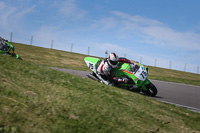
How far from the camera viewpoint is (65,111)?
11.3ft

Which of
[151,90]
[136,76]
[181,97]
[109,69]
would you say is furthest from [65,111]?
[181,97]

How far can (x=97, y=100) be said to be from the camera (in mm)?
4297

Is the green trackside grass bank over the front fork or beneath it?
beneath

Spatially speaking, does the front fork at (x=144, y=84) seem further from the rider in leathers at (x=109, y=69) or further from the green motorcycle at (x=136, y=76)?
the rider in leathers at (x=109, y=69)

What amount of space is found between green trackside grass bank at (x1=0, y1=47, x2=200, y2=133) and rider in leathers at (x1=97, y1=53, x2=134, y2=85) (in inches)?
121

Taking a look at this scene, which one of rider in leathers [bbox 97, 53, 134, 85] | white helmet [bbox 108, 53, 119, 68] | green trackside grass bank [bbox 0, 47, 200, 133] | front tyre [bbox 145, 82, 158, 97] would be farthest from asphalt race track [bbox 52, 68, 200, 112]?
green trackside grass bank [bbox 0, 47, 200, 133]

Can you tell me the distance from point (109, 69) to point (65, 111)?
4860mm

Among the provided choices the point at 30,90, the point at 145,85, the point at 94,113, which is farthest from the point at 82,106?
the point at 145,85

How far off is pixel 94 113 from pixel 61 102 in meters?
0.66

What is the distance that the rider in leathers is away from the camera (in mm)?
7832

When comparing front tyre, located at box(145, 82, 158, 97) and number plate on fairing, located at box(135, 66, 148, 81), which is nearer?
number plate on fairing, located at box(135, 66, 148, 81)

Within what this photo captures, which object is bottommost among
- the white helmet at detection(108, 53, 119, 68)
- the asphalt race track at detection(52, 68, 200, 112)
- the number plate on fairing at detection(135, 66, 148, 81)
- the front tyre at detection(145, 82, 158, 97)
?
the asphalt race track at detection(52, 68, 200, 112)

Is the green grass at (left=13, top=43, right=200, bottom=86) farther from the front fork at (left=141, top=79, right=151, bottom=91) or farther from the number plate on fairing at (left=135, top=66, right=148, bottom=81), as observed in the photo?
the number plate on fairing at (left=135, top=66, right=148, bottom=81)

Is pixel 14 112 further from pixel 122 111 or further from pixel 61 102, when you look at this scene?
pixel 122 111
